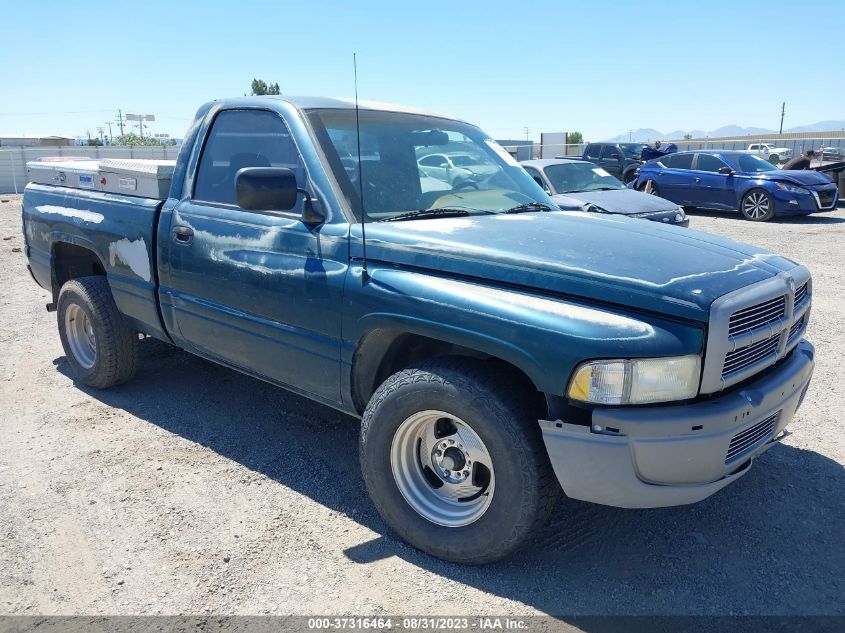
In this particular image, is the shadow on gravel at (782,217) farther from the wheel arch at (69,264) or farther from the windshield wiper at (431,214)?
the wheel arch at (69,264)

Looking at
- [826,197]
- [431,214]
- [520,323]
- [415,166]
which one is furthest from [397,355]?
[826,197]

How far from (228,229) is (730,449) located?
2662mm

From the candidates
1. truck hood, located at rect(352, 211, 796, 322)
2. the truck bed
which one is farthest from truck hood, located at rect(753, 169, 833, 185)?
the truck bed

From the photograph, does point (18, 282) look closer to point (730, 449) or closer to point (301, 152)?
point (301, 152)

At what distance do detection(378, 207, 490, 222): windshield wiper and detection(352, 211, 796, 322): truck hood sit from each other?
0.08m

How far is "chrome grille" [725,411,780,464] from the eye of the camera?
2648 mm

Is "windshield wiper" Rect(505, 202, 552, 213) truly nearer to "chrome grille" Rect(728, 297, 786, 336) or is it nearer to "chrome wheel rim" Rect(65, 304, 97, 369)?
Answer: "chrome grille" Rect(728, 297, 786, 336)

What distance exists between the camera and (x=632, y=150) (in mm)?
23484

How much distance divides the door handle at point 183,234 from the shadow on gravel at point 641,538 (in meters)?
1.24

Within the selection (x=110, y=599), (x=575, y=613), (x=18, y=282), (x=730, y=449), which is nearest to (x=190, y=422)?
(x=110, y=599)

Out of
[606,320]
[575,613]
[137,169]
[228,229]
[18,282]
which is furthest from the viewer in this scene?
[18,282]

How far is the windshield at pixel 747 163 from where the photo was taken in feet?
51.2

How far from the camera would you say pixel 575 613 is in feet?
8.86

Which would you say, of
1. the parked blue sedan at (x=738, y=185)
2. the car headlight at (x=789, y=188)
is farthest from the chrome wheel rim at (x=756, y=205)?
the car headlight at (x=789, y=188)
